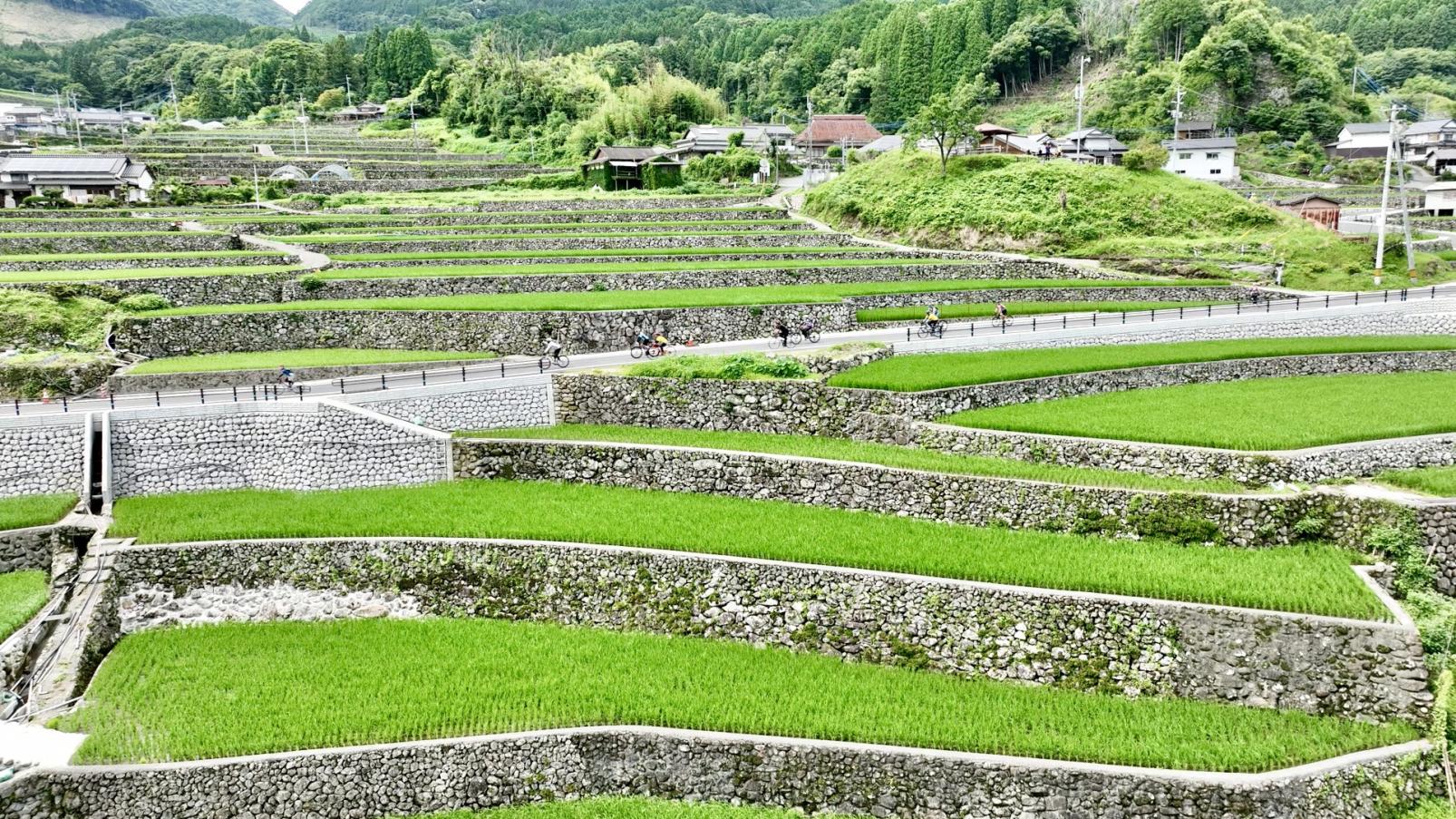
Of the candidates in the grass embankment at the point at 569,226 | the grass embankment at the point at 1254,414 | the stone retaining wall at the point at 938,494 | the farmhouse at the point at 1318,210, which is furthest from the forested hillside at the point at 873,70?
the stone retaining wall at the point at 938,494

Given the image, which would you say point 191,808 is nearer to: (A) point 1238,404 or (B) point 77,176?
(A) point 1238,404

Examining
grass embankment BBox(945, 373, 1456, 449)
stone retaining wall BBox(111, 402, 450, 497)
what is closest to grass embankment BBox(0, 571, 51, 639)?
stone retaining wall BBox(111, 402, 450, 497)

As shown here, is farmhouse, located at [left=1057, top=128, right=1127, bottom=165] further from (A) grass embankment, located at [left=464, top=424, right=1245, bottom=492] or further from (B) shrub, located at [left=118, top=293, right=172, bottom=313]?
(B) shrub, located at [left=118, top=293, right=172, bottom=313]

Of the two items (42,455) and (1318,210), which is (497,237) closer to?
(42,455)

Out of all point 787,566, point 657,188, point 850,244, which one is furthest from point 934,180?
point 787,566

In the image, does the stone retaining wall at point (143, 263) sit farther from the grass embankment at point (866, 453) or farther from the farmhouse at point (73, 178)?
the farmhouse at point (73, 178)

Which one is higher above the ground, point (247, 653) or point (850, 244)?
point (850, 244)

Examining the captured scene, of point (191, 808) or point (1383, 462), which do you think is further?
point (1383, 462)
